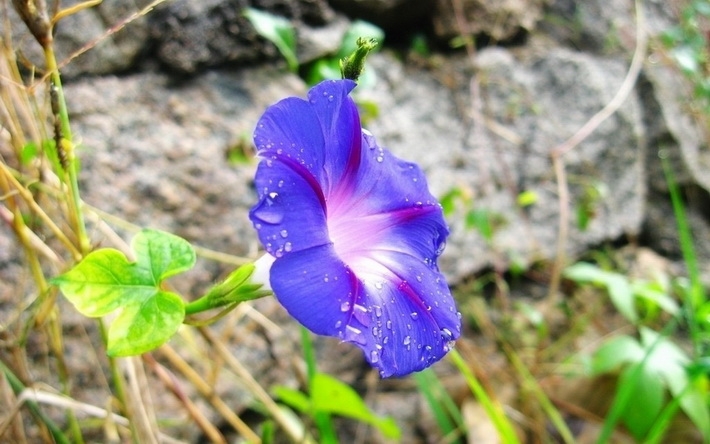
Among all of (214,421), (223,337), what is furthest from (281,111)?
(214,421)

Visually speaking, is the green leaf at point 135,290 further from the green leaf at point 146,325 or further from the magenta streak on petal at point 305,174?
the magenta streak on petal at point 305,174

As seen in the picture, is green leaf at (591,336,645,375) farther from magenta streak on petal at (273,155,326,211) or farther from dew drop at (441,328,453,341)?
magenta streak on petal at (273,155,326,211)

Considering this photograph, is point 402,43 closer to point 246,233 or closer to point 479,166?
point 479,166

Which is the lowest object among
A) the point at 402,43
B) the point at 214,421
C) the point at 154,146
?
the point at 214,421

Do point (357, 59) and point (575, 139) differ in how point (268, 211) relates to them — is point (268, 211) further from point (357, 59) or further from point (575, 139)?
point (575, 139)

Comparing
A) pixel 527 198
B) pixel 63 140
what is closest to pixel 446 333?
pixel 63 140

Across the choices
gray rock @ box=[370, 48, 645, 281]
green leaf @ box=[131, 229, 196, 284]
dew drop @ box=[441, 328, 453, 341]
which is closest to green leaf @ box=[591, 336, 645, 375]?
gray rock @ box=[370, 48, 645, 281]
